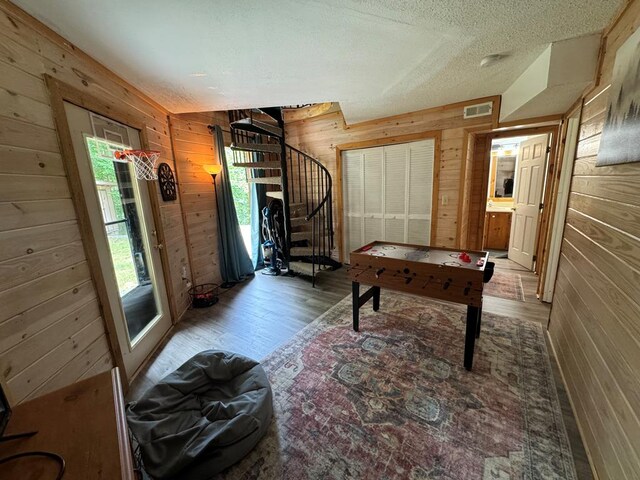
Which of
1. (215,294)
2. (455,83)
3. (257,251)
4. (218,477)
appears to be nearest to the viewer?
(218,477)

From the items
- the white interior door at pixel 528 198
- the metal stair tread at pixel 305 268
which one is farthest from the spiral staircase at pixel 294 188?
the white interior door at pixel 528 198

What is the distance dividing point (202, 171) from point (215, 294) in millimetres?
1740

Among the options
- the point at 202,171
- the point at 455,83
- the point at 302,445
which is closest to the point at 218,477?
the point at 302,445

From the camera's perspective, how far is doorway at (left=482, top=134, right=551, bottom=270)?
3887mm

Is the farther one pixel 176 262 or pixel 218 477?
pixel 176 262

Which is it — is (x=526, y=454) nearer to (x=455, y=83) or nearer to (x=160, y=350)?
(x=160, y=350)

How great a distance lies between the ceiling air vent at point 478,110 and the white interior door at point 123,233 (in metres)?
3.78

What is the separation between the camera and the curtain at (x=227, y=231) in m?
3.82

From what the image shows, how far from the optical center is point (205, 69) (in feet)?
6.89

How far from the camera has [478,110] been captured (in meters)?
3.22

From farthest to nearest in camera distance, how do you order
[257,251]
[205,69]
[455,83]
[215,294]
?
[257,251] → [215,294] → [455,83] → [205,69]

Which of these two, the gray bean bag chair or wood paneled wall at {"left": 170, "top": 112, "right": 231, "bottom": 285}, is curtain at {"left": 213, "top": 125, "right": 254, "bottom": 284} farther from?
the gray bean bag chair

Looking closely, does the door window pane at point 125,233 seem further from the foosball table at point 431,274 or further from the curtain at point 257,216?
the curtain at point 257,216

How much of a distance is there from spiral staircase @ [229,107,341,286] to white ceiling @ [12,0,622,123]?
119cm
